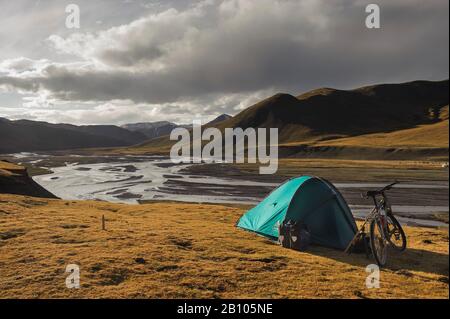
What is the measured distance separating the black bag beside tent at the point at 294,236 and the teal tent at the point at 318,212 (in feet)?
1.44

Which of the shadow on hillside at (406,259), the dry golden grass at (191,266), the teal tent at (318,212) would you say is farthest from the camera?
the teal tent at (318,212)

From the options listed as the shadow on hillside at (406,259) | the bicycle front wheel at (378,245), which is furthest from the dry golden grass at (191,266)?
the bicycle front wheel at (378,245)

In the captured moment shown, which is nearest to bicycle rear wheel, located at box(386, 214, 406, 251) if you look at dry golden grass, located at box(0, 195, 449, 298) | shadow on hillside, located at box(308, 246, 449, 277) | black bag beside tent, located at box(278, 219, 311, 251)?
shadow on hillside, located at box(308, 246, 449, 277)

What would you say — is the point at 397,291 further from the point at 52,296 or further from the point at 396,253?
the point at 52,296

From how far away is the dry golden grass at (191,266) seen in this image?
11031 millimetres

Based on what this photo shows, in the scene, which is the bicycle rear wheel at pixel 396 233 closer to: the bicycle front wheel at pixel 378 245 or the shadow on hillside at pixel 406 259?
the shadow on hillside at pixel 406 259

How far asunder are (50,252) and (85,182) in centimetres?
6521

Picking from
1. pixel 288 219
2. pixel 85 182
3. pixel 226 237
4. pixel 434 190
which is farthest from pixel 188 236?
pixel 85 182

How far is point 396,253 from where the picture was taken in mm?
16047

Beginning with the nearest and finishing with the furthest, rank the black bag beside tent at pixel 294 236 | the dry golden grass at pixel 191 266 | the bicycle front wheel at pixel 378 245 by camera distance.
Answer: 1. the dry golden grass at pixel 191 266
2. the bicycle front wheel at pixel 378 245
3. the black bag beside tent at pixel 294 236

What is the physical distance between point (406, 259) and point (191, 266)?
9421 mm

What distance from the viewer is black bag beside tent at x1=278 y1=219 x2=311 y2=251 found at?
1664cm

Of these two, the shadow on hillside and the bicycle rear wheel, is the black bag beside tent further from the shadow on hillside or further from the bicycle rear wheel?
the bicycle rear wheel

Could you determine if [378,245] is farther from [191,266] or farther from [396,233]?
[191,266]
